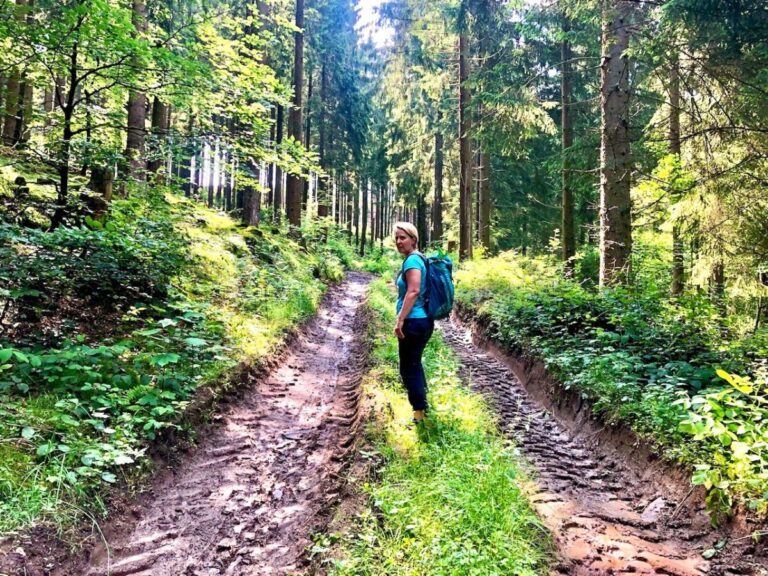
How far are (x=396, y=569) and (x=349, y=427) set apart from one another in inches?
104

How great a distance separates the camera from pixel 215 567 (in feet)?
10.5

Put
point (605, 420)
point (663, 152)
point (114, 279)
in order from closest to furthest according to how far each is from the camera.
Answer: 1. point (605, 420)
2. point (114, 279)
3. point (663, 152)

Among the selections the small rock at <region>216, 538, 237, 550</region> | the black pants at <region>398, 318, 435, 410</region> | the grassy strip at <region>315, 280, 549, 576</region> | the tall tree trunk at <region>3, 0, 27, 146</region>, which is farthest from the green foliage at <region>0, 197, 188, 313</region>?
the grassy strip at <region>315, 280, 549, 576</region>

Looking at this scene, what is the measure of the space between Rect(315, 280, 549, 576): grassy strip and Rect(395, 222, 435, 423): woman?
0.39 meters

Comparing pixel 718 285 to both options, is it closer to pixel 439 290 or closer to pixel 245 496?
pixel 439 290

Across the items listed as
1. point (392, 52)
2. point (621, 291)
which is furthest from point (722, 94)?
point (392, 52)

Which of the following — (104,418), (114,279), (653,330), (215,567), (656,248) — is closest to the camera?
(215,567)

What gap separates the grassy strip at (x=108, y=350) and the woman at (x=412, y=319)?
2358mm

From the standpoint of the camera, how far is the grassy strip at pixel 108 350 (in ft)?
11.5

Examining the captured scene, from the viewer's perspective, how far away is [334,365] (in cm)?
832

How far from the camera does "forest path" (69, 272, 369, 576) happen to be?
128 inches

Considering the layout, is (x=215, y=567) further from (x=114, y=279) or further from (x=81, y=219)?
(x=81, y=219)

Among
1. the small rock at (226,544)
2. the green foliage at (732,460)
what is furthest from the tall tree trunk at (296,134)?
the green foliage at (732,460)

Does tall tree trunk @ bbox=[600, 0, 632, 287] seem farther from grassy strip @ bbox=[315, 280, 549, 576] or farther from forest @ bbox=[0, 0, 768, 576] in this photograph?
grassy strip @ bbox=[315, 280, 549, 576]
